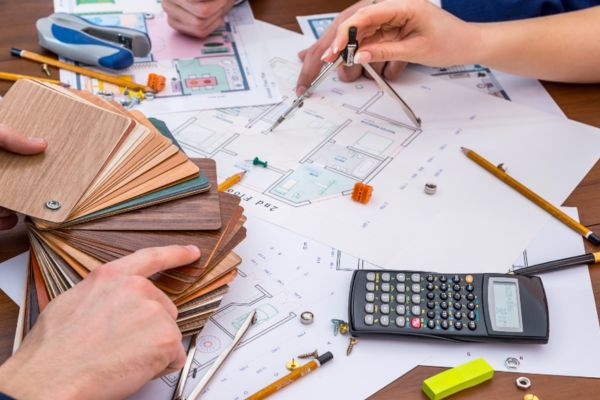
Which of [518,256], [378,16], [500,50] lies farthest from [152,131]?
[500,50]

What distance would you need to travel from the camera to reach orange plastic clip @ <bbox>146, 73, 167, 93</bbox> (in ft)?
4.19

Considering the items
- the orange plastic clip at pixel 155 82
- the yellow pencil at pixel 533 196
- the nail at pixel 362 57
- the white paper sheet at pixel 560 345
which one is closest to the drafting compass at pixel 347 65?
the nail at pixel 362 57

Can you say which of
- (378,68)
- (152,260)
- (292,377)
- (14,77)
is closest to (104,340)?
(152,260)

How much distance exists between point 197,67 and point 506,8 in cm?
62

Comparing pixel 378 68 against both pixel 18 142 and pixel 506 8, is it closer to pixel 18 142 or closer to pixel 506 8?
pixel 506 8

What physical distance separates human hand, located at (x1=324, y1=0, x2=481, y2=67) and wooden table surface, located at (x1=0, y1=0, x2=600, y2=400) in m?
0.22

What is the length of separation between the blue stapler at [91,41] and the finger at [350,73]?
0.36 metres

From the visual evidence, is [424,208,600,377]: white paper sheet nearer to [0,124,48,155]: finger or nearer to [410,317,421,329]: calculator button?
[410,317,421,329]: calculator button

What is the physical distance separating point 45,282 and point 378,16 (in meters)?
0.65

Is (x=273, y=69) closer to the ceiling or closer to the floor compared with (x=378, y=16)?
closer to the floor

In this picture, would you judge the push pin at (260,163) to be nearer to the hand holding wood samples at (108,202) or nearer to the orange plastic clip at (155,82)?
the hand holding wood samples at (108,202)

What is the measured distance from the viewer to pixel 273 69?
1.36m

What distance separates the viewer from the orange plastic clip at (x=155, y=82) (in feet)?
4.19

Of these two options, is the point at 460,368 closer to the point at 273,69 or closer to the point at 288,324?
the point at 288,324
